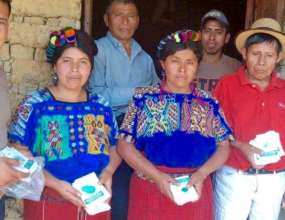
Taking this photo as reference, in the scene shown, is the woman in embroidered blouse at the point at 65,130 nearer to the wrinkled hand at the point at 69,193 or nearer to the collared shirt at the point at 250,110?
the wrinkled hand at the point at 69,193

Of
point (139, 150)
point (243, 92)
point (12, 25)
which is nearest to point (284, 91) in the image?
point (243, 92)

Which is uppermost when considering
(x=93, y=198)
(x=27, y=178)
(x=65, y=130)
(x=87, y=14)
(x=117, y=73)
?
(x=87, y=14)

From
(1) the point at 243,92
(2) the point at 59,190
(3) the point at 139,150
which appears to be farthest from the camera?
(1) the point at 243,92

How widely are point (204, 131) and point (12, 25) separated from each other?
4.53ft

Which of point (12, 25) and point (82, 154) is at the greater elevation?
point (12, 25)

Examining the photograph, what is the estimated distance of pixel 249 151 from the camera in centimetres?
312

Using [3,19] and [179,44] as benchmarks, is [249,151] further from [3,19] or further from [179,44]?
[3,19]

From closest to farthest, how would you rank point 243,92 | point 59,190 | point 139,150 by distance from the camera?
point 59,190
point 139,150
point 243,92

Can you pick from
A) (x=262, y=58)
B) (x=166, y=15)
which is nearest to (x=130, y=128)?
(x=262, y=58)

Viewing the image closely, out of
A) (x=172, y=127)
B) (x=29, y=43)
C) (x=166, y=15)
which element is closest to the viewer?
(x=172, y=127)

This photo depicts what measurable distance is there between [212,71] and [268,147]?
0.90 metres

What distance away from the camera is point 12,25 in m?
3.39

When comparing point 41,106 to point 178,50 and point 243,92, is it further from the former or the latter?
point 243,92

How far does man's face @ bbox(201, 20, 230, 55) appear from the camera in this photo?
3820mm
